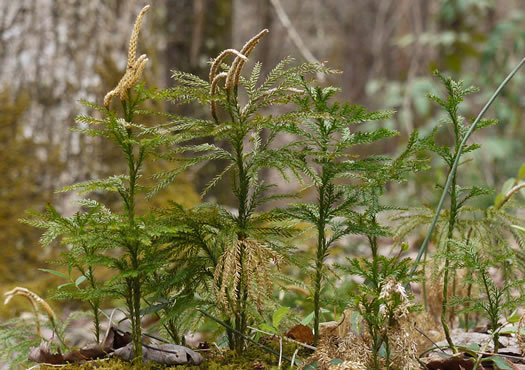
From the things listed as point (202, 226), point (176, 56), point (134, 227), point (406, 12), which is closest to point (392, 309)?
point (202, 226)

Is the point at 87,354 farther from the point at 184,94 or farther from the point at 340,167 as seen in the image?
the point at 340,167

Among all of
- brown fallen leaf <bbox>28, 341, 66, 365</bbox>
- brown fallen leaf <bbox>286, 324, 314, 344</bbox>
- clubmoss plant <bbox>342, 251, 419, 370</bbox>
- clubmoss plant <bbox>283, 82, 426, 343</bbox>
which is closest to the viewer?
clubmoss plant <bbox>342, 251, 419, 370</bbox>

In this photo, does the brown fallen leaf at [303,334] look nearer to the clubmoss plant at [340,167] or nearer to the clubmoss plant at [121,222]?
the clubmoss plant at [340,167]

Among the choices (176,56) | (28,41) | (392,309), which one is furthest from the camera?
(176,56)

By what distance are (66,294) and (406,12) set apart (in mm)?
7833

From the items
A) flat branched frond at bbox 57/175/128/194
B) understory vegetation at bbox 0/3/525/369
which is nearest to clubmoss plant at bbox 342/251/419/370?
understory vegetation at bbox 0/3/525/369

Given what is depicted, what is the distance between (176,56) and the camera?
229 inches

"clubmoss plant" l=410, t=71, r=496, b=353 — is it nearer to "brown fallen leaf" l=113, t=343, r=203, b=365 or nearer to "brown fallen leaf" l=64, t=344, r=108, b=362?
"brown fallen leaf" l=113, t=343, r=203, b=365

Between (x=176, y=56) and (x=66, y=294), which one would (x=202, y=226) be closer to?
(x=66, y=294)

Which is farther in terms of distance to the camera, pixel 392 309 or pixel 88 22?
pixel 88 22

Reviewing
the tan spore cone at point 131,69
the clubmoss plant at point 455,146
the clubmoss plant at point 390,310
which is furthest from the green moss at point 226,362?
the tan spore cone at point 131,69

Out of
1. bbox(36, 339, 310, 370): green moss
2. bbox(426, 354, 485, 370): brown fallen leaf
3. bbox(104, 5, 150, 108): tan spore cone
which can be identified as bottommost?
bbox(426, 354, 485, 370): brown fallen leaf

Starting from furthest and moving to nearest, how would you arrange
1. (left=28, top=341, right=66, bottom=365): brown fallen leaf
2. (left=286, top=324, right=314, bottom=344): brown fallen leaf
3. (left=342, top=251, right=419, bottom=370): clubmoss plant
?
(left=286, top=324, right=314, bottom=344): brown fallen leaf
(left=28, top=341, right=66, bottom=365): brown fallen leaf
(left=342, top=251, right=419, bottom=370): clubmoss plant

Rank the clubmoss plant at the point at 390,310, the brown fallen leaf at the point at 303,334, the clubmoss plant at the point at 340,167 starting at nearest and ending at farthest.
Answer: the clubmoss plant at the point at 390,310, the clubmoss plant at the point at 340,167, the brown fallen leaf at the point at 303,334
